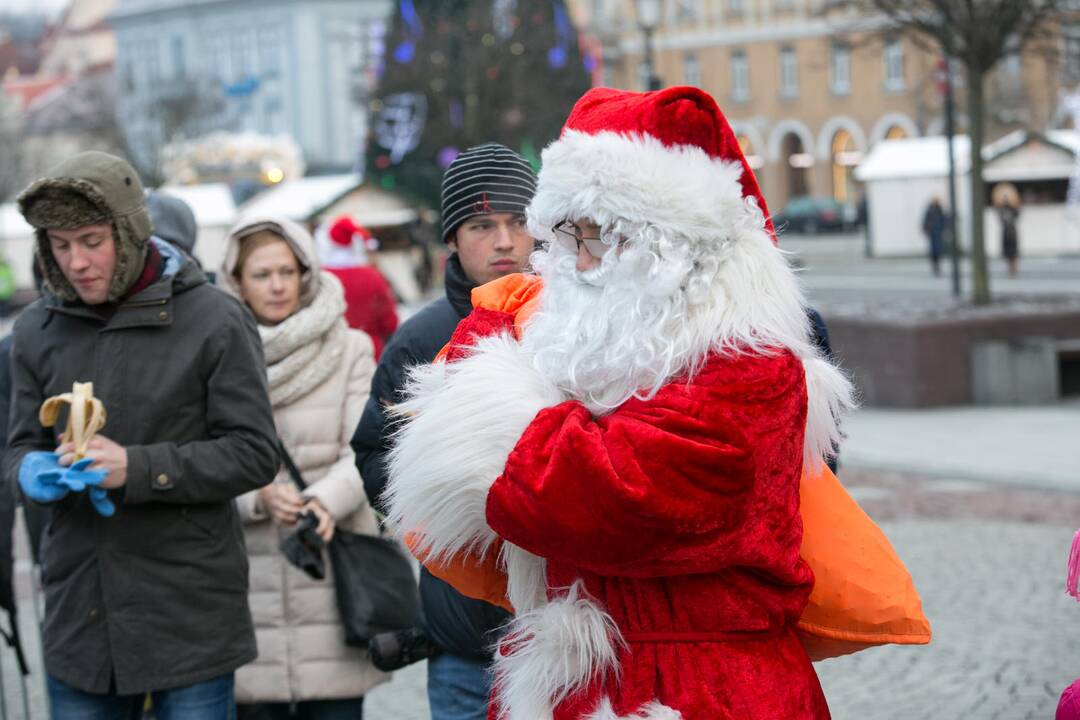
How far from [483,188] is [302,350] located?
993 mm

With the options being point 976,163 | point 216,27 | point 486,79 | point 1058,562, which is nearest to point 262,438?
point 1058,562

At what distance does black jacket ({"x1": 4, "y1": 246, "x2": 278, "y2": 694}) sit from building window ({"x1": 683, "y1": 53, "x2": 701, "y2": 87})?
218 ft

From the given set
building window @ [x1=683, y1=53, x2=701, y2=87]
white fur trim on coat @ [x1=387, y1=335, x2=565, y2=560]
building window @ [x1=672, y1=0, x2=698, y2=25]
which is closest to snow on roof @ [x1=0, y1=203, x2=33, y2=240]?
building window @ [x1=672, y1=0, x2=698, y2=25]

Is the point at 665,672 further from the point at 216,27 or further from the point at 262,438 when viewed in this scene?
the point at 216,27

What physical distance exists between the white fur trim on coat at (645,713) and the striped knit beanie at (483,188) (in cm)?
166

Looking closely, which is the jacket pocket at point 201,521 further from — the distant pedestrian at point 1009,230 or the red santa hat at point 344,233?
the distant pedestrian at point 1009,230

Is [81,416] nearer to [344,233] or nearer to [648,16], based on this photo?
[344,233]

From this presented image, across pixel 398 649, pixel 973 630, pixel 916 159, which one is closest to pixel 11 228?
pixel 916 159

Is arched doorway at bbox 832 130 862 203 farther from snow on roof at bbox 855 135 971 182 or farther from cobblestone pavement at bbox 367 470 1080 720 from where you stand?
cobblestone pavement at bbox 367 470 1080 720

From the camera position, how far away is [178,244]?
17.6 ft

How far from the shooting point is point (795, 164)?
6844 cm

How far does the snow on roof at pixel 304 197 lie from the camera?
106ft

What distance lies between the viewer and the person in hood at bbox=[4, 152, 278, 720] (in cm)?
379

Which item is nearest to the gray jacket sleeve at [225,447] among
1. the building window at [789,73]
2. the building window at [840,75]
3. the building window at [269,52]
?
the building window at [840,75]
